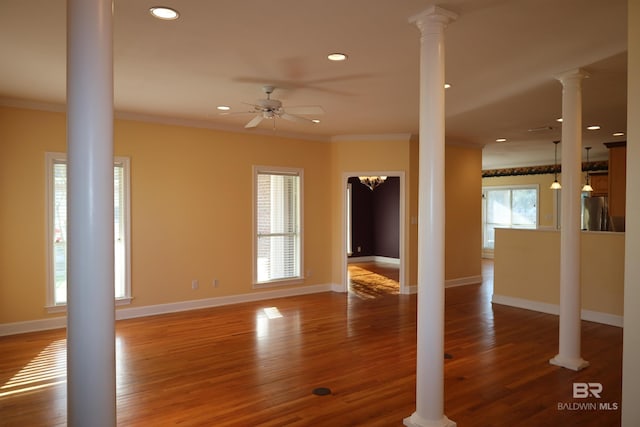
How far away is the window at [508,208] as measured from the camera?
40.3 feet

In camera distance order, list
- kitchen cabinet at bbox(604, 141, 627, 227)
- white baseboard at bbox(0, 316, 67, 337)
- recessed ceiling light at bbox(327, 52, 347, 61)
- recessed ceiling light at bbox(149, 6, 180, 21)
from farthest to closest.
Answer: kitchen cabinet at bbox(604, 141, 627, 227) → white baseboard at bbox(0, 316, 67, 337) → recessed ceiling light at bbox(327, 52, 347, 61) → recessed ceiling light at bbox(149, 6, 180, 21)

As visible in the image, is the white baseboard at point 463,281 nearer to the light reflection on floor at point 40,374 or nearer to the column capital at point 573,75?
the column capital at point 573,75

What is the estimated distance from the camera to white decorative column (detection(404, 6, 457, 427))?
286 cm

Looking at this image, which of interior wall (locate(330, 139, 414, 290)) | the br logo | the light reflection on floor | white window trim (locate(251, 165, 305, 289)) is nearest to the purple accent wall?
interior wall (locate(330, 139, 414, 290))

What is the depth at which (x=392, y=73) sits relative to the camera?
4172mm

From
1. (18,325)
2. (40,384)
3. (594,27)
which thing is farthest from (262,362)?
(594,27)

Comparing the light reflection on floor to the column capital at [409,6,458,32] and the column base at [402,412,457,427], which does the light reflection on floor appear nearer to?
the column base at [402,412,457,427]

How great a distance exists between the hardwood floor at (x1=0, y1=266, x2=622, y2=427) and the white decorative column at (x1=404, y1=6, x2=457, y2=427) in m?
0.34

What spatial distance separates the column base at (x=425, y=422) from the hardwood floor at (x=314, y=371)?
10 cm

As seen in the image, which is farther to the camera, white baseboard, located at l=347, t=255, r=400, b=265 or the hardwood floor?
white baseboard, located at l=347, t=255, r=400, b=265

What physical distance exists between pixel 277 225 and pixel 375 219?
519cm

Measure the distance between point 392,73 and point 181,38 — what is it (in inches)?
75.8

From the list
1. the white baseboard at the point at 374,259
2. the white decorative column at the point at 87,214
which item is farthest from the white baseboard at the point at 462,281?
the white decorative column at the point at 87,214

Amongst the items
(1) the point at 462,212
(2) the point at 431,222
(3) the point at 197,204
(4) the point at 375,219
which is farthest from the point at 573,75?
(4) the point at 375,219
